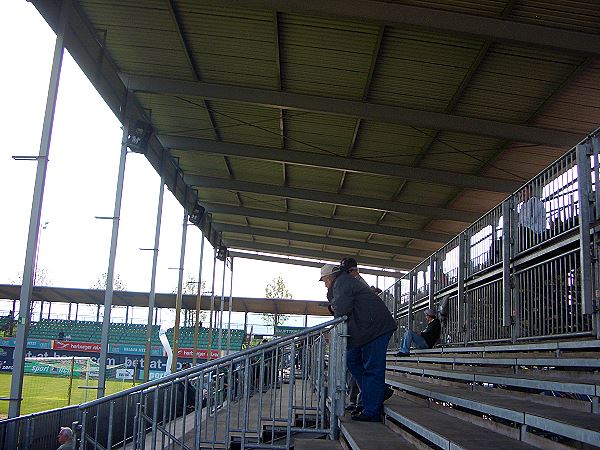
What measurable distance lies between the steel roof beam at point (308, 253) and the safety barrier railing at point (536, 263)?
62.1 feet

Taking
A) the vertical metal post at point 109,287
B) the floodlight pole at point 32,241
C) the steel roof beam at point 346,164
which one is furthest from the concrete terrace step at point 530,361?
the steel roof beam at point 346,164

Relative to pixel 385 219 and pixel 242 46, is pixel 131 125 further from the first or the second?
pixel 385 219

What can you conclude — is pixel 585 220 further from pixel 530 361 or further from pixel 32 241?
pixel 32 241

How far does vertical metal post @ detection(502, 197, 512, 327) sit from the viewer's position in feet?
24.2

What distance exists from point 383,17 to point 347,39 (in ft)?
5.64

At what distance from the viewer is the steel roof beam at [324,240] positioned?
2638 cm

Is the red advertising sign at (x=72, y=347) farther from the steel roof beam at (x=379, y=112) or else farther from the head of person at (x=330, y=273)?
the head of person at (x=330, y=273)

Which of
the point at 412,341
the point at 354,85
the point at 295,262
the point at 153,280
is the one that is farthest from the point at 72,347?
the point at 412,341

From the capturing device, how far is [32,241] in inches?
357

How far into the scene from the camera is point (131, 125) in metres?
14.0

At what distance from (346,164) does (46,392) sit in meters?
18.1

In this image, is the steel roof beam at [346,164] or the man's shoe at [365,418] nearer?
the man's shoe at [365,418]

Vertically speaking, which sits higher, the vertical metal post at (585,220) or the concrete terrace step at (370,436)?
the vertical metal post at (585,220)

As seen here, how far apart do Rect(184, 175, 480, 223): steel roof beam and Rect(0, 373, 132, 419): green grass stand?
330 inches
